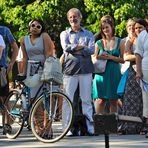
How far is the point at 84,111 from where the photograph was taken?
32.7 feet

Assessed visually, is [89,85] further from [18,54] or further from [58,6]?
[58,6]

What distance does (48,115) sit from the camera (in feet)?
29.7

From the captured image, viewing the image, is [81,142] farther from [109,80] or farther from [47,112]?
[109,80]

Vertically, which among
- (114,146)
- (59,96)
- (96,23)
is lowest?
(114,146)

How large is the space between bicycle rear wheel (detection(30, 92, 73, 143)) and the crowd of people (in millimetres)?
551

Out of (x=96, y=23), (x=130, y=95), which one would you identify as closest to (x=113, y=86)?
(x=130, y=95)

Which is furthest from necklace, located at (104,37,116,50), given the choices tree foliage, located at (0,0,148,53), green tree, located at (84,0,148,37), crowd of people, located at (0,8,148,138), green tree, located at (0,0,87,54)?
green tree, located at (0,0,87,54)

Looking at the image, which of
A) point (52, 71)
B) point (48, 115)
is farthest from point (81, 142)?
point (52, 71)

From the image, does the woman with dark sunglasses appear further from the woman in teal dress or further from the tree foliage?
the tree foliage

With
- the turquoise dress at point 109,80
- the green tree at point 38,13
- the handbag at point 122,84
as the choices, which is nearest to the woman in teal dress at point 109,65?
the turquoise dress at point 109,80

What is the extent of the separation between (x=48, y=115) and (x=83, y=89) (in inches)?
39.4

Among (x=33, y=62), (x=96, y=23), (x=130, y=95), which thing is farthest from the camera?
(x=96, y=23)

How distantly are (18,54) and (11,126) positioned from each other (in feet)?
4.16

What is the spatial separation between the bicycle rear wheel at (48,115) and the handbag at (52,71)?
0.22 m
